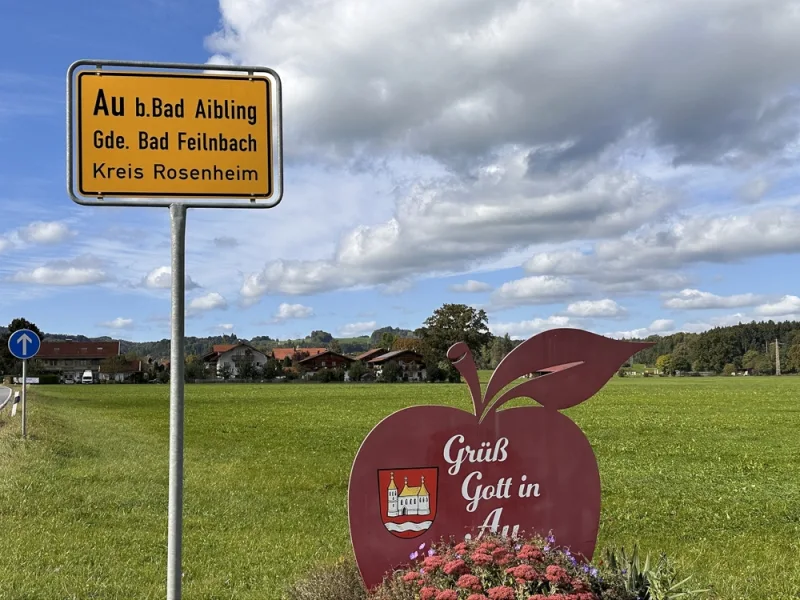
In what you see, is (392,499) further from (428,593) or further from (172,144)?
(172,144)

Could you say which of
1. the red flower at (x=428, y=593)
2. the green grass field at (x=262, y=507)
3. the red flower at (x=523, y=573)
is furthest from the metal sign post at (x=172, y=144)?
the green grass field at (x=262, y=507)

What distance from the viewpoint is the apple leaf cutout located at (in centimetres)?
546

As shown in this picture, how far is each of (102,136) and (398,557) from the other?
3262 millimetres

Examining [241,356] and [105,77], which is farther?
[241,356]

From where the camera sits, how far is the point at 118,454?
53.1ft

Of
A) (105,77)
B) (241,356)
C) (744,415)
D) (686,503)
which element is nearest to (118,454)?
(686,503)

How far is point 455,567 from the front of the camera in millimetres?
4441

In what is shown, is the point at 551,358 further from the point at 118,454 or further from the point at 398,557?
the point at 118,454

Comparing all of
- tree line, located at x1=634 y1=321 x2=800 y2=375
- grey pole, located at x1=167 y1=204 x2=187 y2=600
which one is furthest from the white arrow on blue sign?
tree line, located at x1=634 y1=321 x2=800 y2=375

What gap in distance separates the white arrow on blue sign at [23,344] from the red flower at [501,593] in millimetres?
16256

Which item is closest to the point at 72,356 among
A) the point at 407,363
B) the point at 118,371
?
the point at 118,371

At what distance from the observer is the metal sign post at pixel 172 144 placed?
12.9 ft

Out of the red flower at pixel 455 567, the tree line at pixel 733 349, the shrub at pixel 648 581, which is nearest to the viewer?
the red flower at pixel 455 567

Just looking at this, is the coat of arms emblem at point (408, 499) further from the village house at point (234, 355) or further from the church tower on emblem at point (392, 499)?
the village house at point (234, 355)
